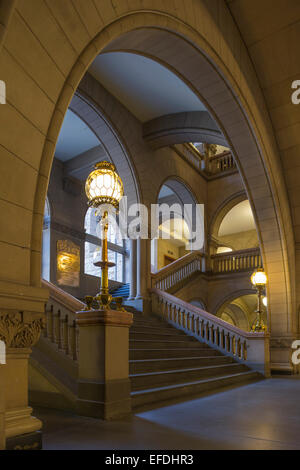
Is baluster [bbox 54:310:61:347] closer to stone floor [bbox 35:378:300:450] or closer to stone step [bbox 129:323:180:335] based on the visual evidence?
stone floor [bbox 35:378:300:450]

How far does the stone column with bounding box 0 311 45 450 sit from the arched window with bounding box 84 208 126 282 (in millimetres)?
12618

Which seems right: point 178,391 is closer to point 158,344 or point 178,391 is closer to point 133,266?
point 158,344

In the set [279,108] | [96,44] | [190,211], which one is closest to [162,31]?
[96,44]

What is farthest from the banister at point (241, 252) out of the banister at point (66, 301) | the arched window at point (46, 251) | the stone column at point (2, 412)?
the stone column at point (2, 412)

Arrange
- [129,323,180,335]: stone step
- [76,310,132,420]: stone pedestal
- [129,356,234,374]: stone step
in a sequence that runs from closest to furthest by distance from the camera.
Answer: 1. [76,310,132,420]: stone pedestal
2. [129,356,234,374]: stone step
3. [129,323,180,335]: stone step

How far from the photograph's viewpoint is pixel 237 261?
15.6 meters

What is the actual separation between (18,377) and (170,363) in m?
4.65

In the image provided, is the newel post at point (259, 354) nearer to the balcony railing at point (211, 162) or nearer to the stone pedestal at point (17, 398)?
the stone pedestal at point (17, 398)

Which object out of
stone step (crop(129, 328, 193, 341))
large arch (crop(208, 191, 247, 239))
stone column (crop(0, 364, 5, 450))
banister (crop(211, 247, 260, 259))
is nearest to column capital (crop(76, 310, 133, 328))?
stone column (crop(0, 364, 5, 450))

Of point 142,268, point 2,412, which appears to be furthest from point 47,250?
point 2,412

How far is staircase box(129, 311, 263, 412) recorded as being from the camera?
5480mm

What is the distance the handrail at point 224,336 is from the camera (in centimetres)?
923

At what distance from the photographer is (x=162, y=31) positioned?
5.77m

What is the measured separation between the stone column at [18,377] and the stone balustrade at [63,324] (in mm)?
2226
